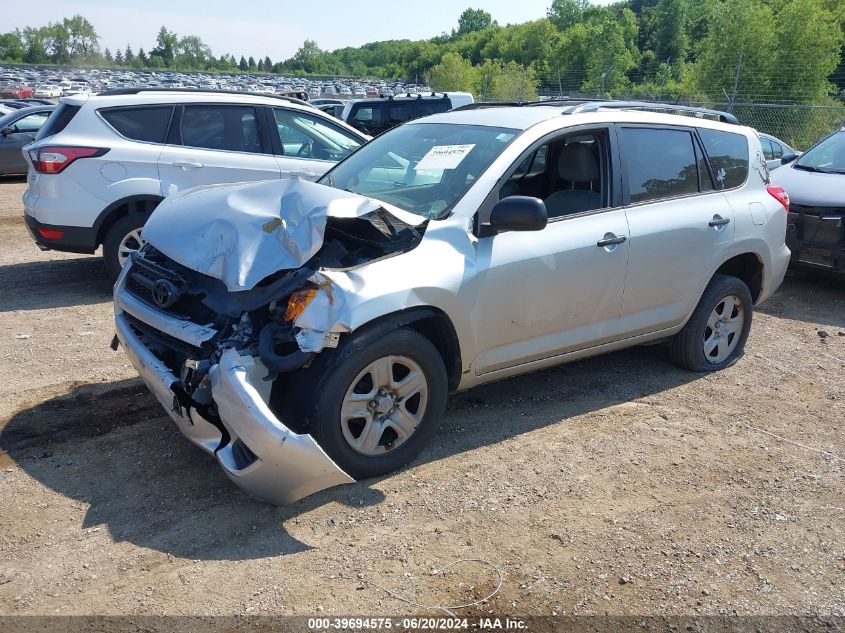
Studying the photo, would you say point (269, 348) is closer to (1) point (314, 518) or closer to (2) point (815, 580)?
(1) point (314, 518)

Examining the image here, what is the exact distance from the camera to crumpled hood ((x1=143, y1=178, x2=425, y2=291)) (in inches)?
142

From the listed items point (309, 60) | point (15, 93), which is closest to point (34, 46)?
point (309, 60)

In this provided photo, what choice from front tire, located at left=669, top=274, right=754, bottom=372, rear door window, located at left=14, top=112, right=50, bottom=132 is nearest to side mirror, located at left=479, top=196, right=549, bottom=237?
front tire, located at left=669, top=274, right=754, bottom=372

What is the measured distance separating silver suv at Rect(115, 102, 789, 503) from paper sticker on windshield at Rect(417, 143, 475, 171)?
0.06 feet

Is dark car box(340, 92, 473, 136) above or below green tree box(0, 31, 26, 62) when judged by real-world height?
below

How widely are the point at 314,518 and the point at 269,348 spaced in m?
0.84

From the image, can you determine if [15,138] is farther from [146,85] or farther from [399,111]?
[146,85]

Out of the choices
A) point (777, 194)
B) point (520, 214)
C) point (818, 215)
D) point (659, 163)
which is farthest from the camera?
point (818, 215)

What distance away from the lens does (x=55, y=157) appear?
680 centimetres

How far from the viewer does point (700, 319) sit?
5.43 meters

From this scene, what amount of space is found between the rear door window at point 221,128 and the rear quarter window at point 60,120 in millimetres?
997

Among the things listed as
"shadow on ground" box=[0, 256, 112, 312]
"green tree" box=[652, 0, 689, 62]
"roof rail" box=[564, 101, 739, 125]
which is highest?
"green tree" box=[652, 0, 689, 62]

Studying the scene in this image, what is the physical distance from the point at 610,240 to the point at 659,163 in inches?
34.5

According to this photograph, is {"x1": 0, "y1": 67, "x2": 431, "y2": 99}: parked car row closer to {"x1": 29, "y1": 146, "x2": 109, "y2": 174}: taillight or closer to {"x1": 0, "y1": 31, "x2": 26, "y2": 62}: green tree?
{"x1": 29, "y1": 146, "x2": 109, "y2": 174}: taillight
